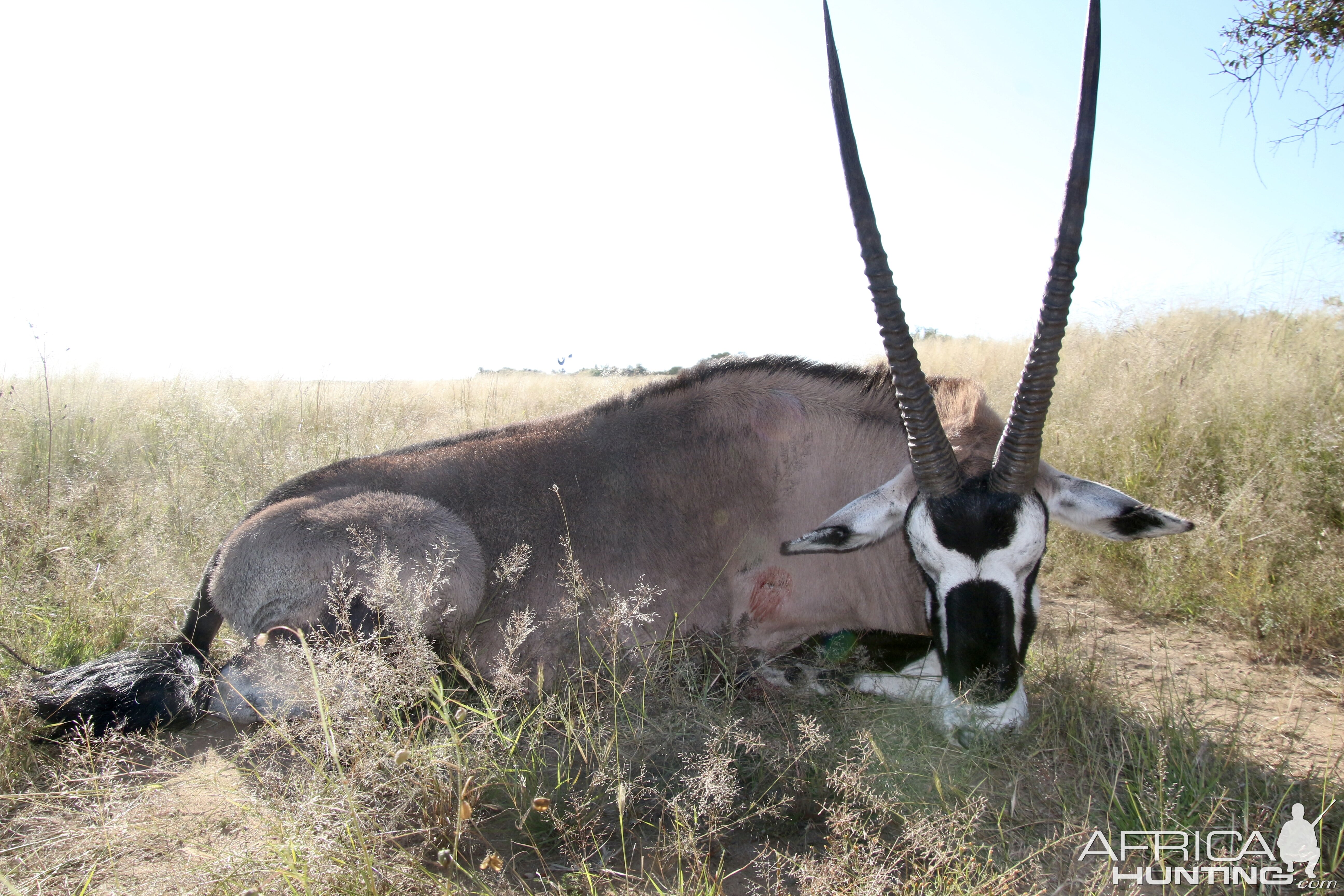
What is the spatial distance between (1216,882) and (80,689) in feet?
14.4

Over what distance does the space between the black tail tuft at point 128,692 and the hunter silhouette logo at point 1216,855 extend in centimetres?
372

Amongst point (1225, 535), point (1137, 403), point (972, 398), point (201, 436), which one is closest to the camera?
point (972, 398)

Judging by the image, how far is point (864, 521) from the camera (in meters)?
3.51

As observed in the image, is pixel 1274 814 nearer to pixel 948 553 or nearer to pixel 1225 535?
pixel 948 553

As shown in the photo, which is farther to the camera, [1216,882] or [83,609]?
[83,609]

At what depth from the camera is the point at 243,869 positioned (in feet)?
7.34

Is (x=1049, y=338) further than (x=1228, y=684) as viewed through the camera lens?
No

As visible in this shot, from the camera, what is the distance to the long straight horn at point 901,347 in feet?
10.7

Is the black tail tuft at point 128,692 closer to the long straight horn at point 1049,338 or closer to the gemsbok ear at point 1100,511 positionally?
the long straight horn at point 1049,338

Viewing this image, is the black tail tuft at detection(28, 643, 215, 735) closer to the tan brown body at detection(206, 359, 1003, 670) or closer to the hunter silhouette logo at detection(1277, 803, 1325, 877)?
the tan brown body at detection(206, 359, 1003, 670)

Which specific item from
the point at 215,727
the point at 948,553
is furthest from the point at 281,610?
the point at 948,553

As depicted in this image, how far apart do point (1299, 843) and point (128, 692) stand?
15.1ft

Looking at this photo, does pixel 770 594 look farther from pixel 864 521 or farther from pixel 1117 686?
pixel 1117 686

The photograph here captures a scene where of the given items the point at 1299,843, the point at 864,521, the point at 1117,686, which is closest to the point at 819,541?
the point at 864,521
